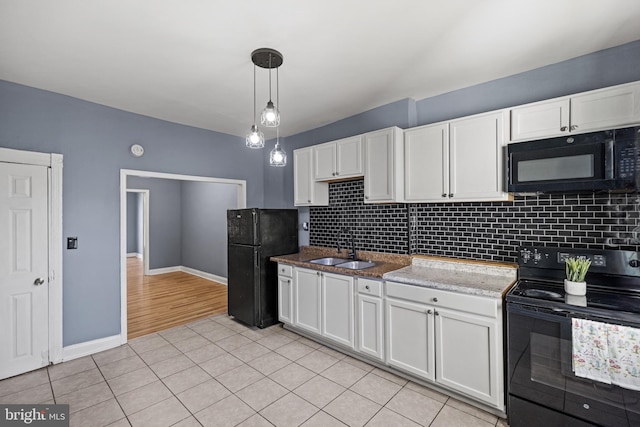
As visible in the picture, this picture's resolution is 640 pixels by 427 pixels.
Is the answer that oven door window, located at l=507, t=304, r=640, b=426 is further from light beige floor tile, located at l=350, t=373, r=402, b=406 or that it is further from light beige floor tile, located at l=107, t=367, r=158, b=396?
light beige floor tile, located at l=107, t=367, r=158, b=396

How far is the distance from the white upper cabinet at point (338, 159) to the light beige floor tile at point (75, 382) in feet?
9.32

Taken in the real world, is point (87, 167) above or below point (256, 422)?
above

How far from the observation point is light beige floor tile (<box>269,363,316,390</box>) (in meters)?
2.46

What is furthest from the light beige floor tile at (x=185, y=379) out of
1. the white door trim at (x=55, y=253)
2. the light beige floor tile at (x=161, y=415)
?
the white door trim at (x=55, y=253)

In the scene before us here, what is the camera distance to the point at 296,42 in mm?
2029

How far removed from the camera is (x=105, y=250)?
3152 millimetres

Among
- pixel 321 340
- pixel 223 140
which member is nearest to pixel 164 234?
pixel 223 140

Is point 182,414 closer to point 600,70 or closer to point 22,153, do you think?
point 22,153

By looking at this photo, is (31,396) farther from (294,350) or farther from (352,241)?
(352,241)

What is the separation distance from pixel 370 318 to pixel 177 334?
2347 mm

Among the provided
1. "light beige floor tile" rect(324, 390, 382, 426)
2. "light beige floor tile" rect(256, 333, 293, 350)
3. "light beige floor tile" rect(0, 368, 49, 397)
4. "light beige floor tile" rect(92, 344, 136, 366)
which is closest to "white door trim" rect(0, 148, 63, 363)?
"light beige floor tile" rect(0, 368, 49, 397)

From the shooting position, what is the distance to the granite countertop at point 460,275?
82.4 inches

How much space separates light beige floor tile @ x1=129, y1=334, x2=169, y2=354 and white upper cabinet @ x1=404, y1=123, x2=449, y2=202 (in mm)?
3060

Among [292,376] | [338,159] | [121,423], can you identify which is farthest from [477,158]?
[121,423]
